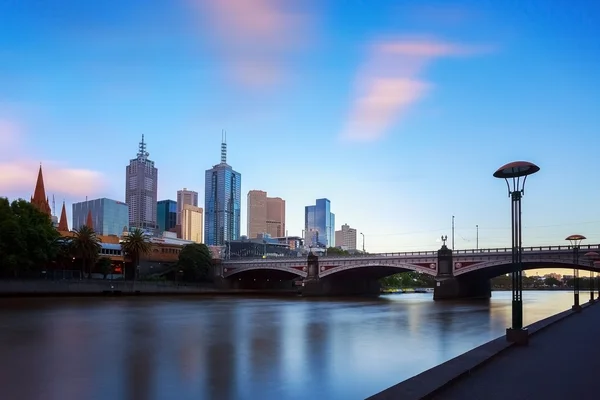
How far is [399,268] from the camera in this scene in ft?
315

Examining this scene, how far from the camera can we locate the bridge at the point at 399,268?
77000 mm

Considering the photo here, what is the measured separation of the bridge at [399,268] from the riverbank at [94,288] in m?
17.2

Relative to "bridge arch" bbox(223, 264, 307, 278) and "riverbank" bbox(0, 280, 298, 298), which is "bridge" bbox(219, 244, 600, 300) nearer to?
"bridge arch" bbox(223, 264, 307, 278)

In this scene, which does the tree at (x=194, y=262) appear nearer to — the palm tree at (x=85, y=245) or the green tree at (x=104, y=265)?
the green tree at (x=104, y=265)

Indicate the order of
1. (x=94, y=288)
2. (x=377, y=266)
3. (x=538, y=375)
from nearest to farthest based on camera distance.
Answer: (x=538, y=375) → (x=94, y=288) → (x=377, y=266)

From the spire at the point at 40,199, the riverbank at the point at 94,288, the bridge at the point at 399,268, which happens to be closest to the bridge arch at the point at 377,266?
the bridge at the point at 399,268

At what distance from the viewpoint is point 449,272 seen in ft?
281

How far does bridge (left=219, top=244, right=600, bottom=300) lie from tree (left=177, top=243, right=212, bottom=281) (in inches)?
186

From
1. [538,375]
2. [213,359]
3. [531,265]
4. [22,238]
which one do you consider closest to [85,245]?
[22,238]

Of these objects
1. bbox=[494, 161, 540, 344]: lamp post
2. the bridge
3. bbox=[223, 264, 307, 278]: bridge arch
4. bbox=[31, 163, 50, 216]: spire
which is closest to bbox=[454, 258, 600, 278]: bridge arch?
the bridge

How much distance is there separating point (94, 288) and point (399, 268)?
5210cm

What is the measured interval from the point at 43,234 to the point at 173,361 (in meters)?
56.9

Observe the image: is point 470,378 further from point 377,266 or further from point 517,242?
point 377,266

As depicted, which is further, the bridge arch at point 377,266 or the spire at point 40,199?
the spire at point 40,199
